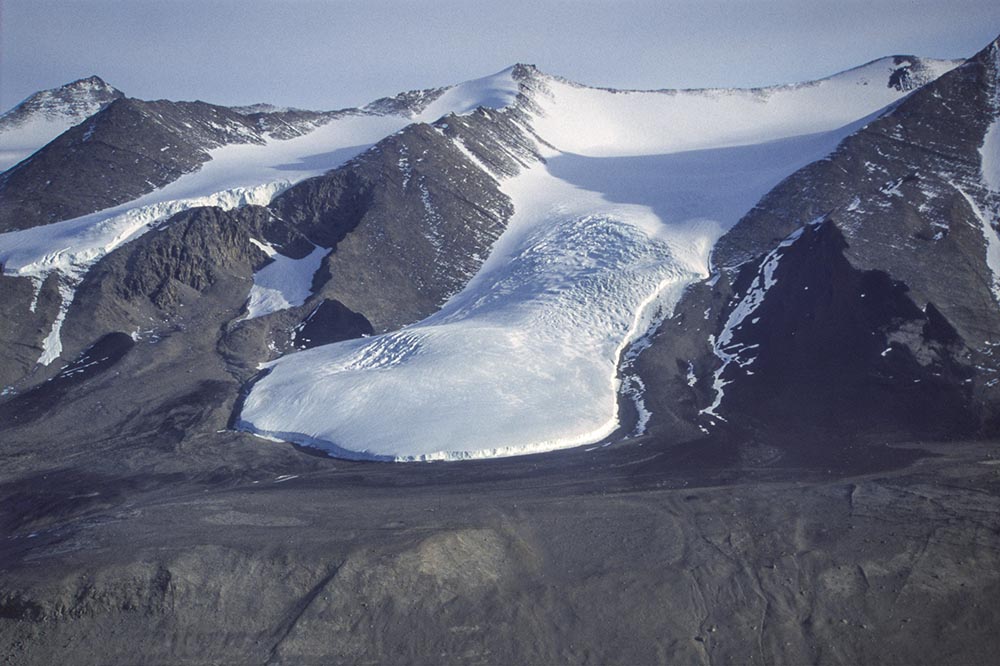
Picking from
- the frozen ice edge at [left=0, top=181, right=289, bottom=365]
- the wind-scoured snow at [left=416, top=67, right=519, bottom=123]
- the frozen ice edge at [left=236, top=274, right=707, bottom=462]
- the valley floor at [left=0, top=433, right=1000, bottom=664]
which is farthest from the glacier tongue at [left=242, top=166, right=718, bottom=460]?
the wind-scoured snow at [left=416, top=67, right=519, bottom=123]

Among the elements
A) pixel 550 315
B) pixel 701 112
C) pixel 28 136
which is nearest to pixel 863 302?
pixel 550 315

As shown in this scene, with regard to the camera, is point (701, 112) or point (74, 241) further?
point (701, 112)

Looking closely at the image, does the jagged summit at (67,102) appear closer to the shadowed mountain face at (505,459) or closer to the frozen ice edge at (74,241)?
the shadowed mountain face at (505,459)

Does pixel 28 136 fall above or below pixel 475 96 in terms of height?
above

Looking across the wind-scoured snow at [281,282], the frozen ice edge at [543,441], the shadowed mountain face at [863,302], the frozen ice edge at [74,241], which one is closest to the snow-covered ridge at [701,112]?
the shadowed mountain face at [863,302]

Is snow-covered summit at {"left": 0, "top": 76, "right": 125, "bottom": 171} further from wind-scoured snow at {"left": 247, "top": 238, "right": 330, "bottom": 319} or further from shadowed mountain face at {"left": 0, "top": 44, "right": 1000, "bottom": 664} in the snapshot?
wind-scoured snow at {"left": 247, "top": 238, "right": 330, "bottom": 319}

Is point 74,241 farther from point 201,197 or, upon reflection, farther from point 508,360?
point 508,360

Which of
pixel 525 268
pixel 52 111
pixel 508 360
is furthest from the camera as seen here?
pixel 52 111
